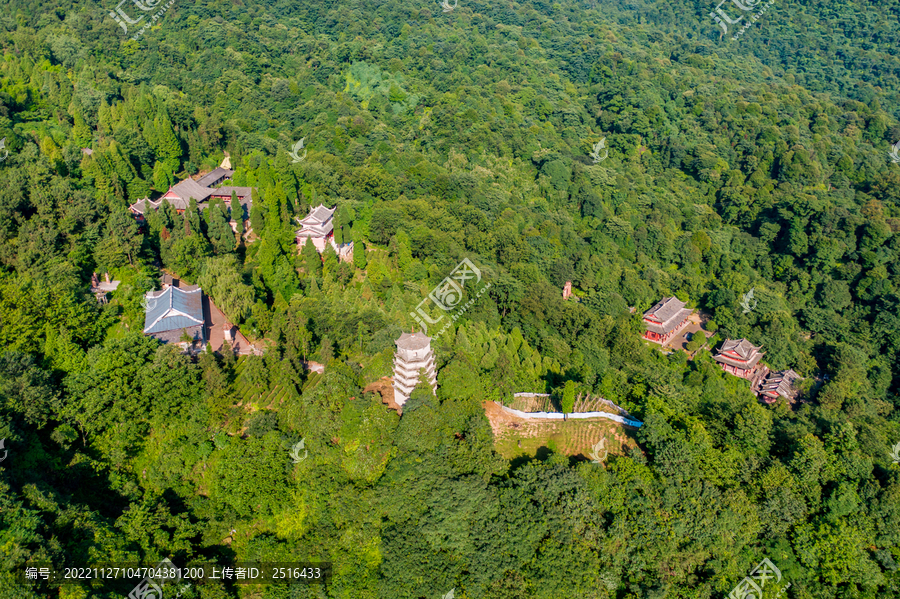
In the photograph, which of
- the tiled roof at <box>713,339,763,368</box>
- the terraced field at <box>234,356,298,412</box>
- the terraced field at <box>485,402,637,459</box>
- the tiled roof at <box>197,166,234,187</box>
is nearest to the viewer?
the terraced field at <box>234,356,298,412</box>

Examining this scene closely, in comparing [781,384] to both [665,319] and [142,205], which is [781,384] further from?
[142,205]

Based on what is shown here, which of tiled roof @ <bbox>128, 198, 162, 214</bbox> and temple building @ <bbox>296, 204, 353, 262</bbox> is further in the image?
temple building @ <bbox>296, 204, 353, 262</bbox>

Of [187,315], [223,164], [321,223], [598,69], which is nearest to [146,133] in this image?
[223,164]

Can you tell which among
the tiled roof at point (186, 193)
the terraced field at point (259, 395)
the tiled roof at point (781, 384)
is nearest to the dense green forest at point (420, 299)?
the terraced field at point (259, 395)

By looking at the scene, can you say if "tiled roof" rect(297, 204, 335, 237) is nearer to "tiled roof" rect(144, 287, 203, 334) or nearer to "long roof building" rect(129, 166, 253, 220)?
"long roof building" rect(129, 166, 253, 220)

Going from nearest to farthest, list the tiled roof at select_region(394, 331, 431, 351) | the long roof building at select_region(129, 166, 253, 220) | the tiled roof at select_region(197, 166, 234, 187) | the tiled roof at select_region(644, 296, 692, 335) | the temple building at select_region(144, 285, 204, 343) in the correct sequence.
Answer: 1. the tiled roof at select_region(394, 331, 431, 351)
2. the temple building at select_region(144, 285, 204, 343)
3. the long roof building at select_region(129, 166, 253, 220)
4. the tiled roof at select_region(197, 166, 234, 187)
5. the tiled roof at select_region(644, 296, 692, 335)

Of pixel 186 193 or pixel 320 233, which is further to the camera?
pixel 186 193

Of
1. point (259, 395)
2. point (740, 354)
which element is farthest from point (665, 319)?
point (259, 395)

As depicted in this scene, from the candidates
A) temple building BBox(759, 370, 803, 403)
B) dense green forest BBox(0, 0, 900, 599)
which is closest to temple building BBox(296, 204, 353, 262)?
dense green forest BBox(0, 0, 900, 599)
